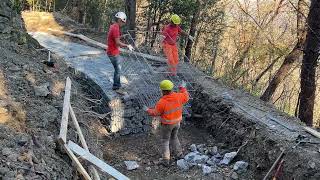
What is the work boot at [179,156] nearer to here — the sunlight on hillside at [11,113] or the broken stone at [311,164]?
the broken stone at [311,164]

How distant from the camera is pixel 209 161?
870 cm

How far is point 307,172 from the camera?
693cm

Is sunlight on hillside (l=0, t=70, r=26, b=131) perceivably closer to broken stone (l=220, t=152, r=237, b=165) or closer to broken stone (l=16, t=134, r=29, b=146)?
broken stone (l=16, t=134, r=29, b=146)

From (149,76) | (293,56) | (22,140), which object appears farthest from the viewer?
(293,56)

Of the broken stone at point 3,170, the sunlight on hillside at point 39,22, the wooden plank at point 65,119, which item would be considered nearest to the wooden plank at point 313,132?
the wooden plank at point 65,119

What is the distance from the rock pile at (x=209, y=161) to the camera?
27.2 ft

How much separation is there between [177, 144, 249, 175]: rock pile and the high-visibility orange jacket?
99 cm

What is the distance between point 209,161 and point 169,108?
4.94 feet

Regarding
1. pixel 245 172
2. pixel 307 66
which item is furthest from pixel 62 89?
pixel 307 66

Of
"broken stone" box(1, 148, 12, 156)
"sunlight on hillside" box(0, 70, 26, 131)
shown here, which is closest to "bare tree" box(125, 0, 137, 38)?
"sunlight on hillside" box(0, 70, 26, 131)

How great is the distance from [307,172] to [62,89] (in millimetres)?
4857

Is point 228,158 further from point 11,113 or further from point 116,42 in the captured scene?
point 11,113

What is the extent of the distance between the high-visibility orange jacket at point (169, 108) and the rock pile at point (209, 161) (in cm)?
99

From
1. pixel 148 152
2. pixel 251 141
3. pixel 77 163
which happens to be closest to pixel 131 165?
pixel 148 152
